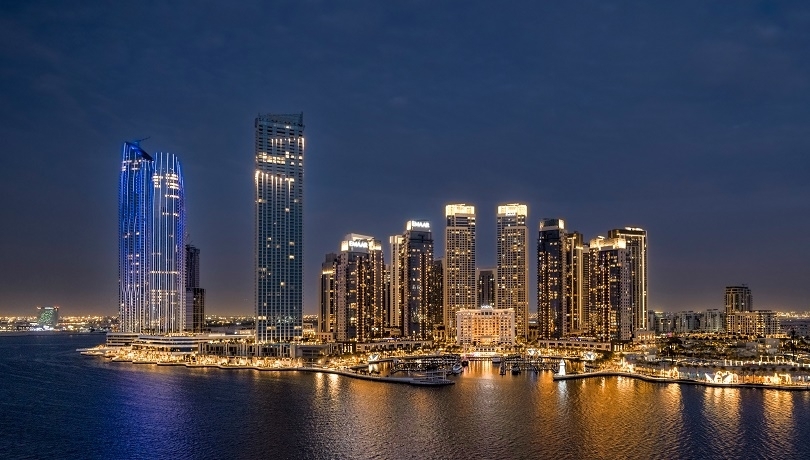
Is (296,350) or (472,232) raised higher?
(472,232)

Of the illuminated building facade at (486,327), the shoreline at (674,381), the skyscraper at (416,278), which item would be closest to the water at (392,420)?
the shoreline at (674,381)

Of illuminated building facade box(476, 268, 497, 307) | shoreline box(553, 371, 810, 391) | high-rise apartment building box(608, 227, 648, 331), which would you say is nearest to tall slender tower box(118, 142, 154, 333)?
illuminated building facade box(476, 268, 497, 307)

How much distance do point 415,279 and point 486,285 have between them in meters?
24.0

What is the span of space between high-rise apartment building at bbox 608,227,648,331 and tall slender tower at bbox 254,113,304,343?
76551mm

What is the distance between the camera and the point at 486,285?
175 metres

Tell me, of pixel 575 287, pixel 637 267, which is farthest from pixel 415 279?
pixel 637 267

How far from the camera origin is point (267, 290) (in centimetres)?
11512

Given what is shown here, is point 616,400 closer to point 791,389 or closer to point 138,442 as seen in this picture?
point 791,389

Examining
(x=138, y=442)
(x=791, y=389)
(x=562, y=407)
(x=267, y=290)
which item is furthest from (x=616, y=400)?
(x=267, y=290)

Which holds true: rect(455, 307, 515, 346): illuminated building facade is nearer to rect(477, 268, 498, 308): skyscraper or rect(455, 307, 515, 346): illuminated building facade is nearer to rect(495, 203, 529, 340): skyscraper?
rect(495, 203, 529, 340): skyscraper

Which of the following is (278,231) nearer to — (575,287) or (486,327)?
(486,327)

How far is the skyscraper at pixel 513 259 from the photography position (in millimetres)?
161250

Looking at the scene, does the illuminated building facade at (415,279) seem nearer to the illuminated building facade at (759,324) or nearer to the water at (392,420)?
the water at (392,420)

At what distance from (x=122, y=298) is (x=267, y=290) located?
48.0 meters
